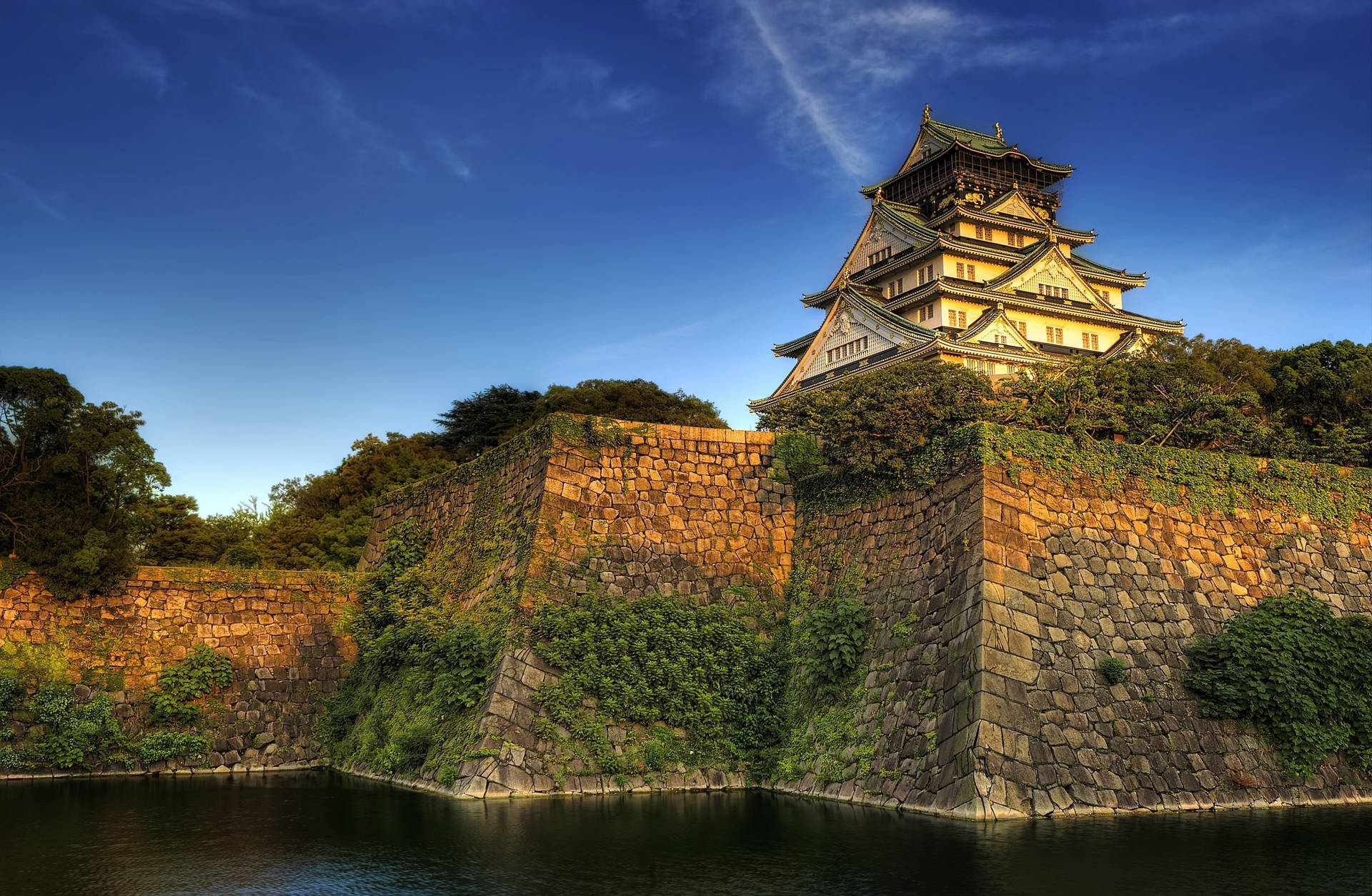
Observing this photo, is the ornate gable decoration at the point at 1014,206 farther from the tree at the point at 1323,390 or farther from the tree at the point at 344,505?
the tree at the point at 344,505

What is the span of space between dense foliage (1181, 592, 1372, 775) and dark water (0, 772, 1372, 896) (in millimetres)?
1157

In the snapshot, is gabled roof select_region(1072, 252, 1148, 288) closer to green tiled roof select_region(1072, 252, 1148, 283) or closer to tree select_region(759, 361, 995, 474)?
green tiled roof select_region(1072, 252, 1148, 283)

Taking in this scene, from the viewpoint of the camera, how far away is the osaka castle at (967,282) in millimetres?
42031

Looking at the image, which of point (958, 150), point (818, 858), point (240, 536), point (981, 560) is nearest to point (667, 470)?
point (981, 560)

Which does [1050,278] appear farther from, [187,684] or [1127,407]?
[187,684]

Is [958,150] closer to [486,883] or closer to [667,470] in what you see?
[667,470]

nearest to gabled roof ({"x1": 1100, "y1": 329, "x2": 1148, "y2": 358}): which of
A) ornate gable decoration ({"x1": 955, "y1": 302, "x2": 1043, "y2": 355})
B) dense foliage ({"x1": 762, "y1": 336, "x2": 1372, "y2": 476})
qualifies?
ornate gable decoration ({"x1": 955, "y1": 302, "x2": 1043, "y2": 355})

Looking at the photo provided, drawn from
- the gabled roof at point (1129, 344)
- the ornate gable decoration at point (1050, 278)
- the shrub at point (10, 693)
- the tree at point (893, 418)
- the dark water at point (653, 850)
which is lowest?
the dark water at point (653, 850)

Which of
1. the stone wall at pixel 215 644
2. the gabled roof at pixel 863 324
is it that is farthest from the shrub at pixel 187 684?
the gabled roof at pixel 863 324

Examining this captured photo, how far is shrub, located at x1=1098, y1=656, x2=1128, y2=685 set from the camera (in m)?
15.3

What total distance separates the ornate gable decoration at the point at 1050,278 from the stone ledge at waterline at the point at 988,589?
25.4 metres

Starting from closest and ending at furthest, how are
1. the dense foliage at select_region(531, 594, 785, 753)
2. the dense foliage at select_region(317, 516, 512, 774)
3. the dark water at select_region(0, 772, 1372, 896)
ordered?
the dark water at select_region(0, 772, 1372, 896) → the dense foliage at select_region(531, 594, 785, 753) → the dense foliage at select_region(317, 516, 512, 774)

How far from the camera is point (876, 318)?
142ft

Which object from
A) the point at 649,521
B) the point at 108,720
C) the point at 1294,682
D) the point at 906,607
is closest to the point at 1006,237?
the point at 649,521
